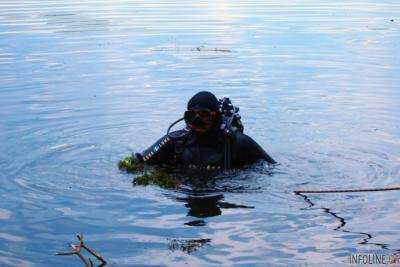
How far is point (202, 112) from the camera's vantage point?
9.35m

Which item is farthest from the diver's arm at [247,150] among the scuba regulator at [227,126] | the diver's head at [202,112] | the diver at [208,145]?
the diver's head at [202,112]

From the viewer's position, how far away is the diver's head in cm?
930

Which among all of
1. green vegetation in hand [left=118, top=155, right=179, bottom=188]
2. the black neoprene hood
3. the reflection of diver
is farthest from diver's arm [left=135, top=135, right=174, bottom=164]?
the reflection of diver

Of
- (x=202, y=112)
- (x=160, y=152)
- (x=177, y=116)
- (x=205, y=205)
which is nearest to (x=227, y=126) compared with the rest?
(x=202, y=112)

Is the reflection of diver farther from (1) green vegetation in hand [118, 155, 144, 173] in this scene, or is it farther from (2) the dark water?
(1) green vegetation in hand [118, 155, 144, 173]

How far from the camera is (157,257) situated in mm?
7070

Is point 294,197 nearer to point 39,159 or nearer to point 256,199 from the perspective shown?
point 256,199

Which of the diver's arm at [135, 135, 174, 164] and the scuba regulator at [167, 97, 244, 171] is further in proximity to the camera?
the diver's arm at [135, 135, 174, 164]

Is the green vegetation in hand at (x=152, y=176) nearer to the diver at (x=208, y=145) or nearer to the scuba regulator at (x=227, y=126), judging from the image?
the diver at (x=208, y=145)

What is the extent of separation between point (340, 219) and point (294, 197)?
0.97m

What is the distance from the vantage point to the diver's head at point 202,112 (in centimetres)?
930

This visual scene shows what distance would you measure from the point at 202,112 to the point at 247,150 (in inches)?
34.0

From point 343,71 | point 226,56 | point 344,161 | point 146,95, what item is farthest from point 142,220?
point 226,56

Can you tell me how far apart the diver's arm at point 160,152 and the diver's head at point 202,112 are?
1.54 feet
